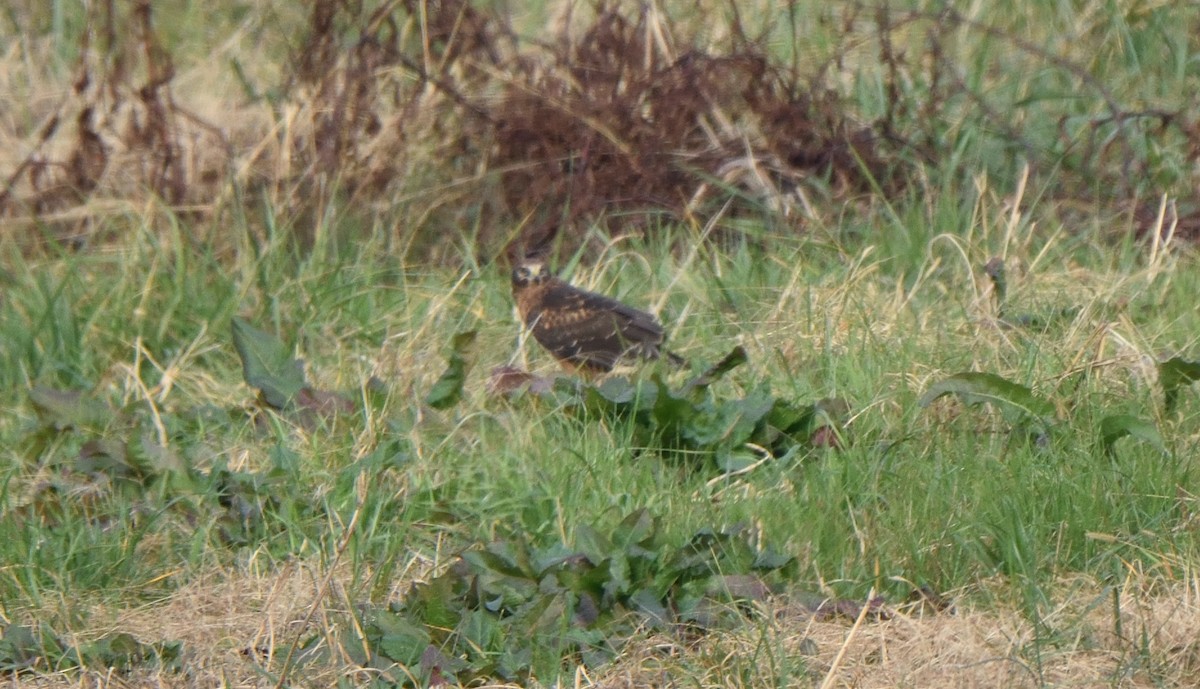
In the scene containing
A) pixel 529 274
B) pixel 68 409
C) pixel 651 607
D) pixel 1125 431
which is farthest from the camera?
pixel 529 274

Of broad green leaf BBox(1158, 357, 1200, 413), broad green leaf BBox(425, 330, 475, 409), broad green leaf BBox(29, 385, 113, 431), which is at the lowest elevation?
broad green leaf BBox(29, 385, 113, 431)

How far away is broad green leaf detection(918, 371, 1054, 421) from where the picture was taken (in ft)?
13.2

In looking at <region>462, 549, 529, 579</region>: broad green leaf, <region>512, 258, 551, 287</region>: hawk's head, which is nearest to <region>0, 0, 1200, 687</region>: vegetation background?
<region>462, 549, 529, 579</region>: broad green leaf

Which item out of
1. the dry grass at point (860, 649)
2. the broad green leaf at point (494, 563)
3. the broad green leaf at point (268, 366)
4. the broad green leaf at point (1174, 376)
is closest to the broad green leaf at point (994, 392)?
the broad green leaf at point (1174, 376)

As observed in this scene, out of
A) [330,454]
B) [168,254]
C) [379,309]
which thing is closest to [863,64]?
[379,309]

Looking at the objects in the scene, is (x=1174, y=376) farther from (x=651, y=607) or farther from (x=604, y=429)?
(x=651, y=607)

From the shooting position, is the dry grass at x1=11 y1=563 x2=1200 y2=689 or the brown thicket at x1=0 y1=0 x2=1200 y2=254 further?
the brown thicket at x1=0 y1=0 x2=1200 y2=254

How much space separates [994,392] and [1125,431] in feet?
1.21

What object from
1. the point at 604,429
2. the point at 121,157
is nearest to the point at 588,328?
the point at 604,429

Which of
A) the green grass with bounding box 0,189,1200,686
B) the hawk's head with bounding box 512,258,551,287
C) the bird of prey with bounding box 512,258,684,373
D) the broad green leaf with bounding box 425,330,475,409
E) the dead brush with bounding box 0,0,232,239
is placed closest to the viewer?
the green grass with bounding box 0,189,1200,686

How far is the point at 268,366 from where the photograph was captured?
4812mm

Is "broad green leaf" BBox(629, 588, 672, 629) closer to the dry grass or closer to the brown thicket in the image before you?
the dry grass

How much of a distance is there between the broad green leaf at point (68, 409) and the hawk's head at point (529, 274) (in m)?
1.39

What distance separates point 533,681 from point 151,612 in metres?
1.04
